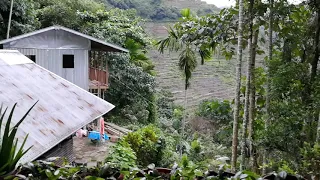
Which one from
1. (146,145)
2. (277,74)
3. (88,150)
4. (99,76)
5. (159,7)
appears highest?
(159,7)

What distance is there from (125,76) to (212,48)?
8.74 m

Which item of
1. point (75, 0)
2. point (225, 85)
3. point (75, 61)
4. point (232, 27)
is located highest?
point (75, 0)

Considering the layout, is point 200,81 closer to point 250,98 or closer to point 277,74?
point 250,98

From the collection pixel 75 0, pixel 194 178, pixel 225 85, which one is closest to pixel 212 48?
pixel 194 178

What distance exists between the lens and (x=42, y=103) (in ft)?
12.2

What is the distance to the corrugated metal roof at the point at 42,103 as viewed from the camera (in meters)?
3.01

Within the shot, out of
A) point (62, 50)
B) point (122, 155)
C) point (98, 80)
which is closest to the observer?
point (122, 155)

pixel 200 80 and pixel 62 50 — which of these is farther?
pixel 200 80

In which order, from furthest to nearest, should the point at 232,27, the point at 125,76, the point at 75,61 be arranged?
the point at 125,76 → the point at 75,61 → the point at 232,27

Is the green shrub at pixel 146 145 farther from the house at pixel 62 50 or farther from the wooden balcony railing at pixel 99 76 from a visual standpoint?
the wooden balcony railing at pixel 99 76

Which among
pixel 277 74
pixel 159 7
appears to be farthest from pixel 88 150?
pixel 159 7

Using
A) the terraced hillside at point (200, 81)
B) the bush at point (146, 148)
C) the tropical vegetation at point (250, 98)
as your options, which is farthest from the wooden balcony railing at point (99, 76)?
the terraced hillside at point (200, 81)

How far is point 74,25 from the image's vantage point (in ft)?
56.2

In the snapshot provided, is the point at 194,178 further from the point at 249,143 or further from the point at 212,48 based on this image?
the point at 212,48
